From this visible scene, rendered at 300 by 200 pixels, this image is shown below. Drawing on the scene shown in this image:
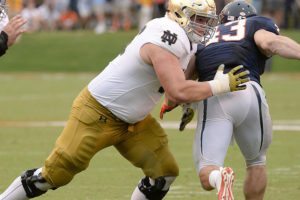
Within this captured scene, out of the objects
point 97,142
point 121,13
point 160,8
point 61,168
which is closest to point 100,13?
point 121,13

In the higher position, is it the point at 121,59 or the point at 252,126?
the point at 121,59

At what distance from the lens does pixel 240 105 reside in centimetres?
652

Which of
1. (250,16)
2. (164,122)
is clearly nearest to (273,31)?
(250,16)

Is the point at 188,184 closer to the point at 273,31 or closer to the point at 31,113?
the point at 273,31

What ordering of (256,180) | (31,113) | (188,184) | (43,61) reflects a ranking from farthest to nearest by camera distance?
(43,61), (31,113), (188,184), (256,180)

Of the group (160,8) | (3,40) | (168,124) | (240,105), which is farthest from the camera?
(160,8)

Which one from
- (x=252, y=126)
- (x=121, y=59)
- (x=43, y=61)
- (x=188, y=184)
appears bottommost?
(x=43, y=61)

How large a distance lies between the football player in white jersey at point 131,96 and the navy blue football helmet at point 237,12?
0.58m

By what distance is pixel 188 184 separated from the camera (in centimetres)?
833

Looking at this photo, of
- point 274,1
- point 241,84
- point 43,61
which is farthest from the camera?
point 274,1

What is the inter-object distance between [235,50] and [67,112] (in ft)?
25.4

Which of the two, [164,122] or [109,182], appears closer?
[109,182]

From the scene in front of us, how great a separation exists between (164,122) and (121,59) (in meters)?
6.46

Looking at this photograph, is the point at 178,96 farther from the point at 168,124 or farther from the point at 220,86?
the point at 168,124
